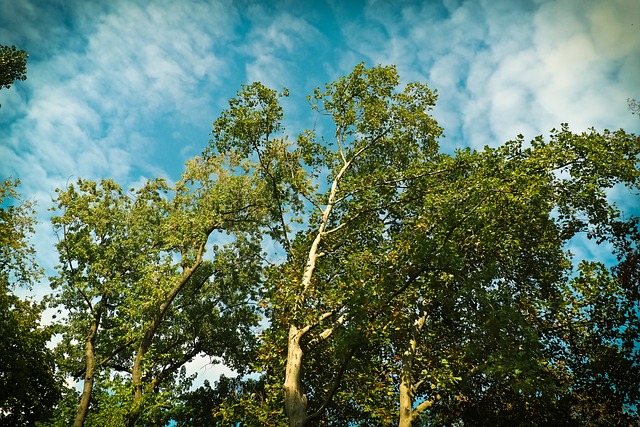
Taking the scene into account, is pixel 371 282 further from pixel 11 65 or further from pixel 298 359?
pixel 11 65

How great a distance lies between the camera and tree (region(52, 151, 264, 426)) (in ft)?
67.0

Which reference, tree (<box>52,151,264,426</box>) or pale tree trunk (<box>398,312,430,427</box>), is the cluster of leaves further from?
pale tree trunk (<box>398,312,430,427</box>)

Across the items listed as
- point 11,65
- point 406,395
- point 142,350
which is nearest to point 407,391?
point 406,395

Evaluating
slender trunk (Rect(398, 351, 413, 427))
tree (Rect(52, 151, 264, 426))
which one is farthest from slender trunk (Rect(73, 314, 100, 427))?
slender trunk (Rect(398, 351, 413, 427))

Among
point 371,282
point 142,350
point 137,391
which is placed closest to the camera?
point 371,282

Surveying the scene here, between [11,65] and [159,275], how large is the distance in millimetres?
13965

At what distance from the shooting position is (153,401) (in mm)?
17062

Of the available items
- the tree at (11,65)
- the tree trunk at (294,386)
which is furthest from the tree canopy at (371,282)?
the tree at (11,65)

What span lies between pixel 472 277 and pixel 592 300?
601 cm

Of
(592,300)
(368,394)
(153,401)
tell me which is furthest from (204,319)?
(592,300)

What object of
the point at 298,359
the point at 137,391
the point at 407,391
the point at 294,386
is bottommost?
the point at 294,386

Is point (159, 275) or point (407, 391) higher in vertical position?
point (159, 275)

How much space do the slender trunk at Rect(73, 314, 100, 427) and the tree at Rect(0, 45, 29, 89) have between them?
13667 mm

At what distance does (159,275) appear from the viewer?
19812 millimetres
